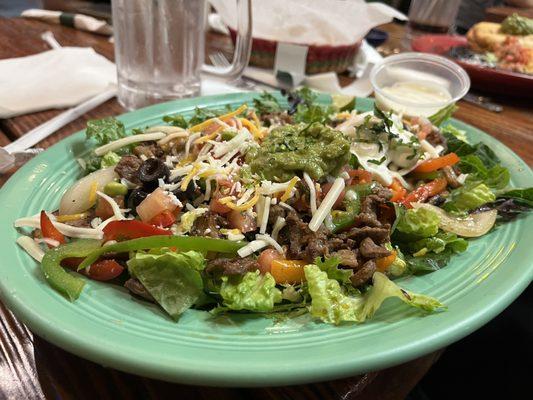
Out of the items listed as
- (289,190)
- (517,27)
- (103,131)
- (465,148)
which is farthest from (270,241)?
(517,27)

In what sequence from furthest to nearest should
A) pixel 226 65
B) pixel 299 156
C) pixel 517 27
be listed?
1. pixel 517 27
2. pixel 226 65
3. pixel 299 156

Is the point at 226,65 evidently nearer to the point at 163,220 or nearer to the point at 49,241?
Result: the point at 163,220

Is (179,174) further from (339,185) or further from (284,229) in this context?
(339,185)

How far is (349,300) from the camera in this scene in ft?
4.16

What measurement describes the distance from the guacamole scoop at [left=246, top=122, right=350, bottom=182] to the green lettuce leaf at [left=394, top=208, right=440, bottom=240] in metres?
0.28

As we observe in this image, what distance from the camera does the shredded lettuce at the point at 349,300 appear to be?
1185mm

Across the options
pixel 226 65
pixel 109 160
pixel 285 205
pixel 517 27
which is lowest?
pixel 226 65

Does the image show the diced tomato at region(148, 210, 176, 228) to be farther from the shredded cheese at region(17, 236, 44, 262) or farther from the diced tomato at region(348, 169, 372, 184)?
the diced tomato at region(348, 169, 372, 184)

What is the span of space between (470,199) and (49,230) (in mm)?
1412

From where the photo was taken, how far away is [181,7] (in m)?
2.41

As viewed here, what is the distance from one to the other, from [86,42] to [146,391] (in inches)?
111

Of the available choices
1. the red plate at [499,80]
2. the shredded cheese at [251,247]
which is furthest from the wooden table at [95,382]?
the red plate at [499,80]

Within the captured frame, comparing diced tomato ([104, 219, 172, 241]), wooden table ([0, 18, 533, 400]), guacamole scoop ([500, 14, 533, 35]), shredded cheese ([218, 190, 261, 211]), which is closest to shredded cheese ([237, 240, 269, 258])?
shredded cheese ([218, 190, 261, 211])

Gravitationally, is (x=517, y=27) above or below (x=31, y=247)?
below
